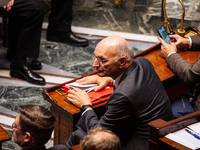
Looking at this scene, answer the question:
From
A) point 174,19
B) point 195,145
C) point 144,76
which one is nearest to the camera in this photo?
point 195,145

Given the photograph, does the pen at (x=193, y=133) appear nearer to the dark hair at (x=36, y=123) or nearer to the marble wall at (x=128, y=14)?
the dark hair at (x=36, y=123)

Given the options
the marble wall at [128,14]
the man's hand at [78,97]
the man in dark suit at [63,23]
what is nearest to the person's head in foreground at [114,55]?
the man's hand at [78,97]

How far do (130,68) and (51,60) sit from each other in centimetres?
238

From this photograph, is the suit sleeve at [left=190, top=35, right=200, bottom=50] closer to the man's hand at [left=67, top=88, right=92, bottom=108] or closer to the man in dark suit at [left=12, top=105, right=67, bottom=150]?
the man's hand at [left=67, top=88, right=92, bottom=108]

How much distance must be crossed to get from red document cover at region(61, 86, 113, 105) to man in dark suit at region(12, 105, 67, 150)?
20.8 inches

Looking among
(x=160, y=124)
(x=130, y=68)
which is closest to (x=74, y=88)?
(x=130, y=68)

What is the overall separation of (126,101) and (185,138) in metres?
0.39

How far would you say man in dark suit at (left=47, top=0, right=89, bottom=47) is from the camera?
15.1ft

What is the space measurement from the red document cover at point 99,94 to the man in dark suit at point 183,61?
57 centimetres

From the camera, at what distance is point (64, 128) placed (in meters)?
2.25

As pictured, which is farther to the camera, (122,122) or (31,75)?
(31,75)

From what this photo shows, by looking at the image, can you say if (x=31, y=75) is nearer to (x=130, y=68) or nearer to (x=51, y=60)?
(x=51, y=60)

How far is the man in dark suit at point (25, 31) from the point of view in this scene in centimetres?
351

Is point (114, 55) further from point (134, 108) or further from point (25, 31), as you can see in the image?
point (25, 31)
